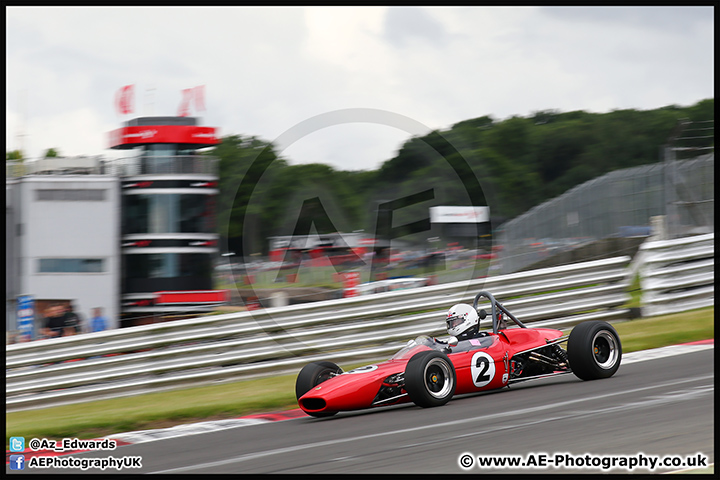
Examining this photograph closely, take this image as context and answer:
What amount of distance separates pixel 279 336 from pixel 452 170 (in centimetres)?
2748

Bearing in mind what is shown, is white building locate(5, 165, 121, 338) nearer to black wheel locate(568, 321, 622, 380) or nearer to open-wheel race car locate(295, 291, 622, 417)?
open-wheel race car locate(295, 291, 622, 417)

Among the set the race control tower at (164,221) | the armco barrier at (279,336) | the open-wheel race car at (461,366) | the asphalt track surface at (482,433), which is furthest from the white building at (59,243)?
the asphalt track surface at (482,433)

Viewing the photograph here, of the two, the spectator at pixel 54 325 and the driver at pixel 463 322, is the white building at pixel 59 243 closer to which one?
the spectator at pixel 54 325

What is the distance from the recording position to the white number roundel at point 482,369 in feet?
22.9

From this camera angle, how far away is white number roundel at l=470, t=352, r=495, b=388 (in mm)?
6992

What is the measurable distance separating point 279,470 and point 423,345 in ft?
8.42

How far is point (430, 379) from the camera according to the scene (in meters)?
6.71

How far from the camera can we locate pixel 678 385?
20.9 ft

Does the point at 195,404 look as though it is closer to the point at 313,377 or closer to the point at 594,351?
the point at 313,377

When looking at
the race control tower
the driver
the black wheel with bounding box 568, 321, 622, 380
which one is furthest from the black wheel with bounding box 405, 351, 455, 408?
the race control tower

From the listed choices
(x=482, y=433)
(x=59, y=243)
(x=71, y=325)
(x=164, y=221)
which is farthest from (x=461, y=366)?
(x=59, y=243)

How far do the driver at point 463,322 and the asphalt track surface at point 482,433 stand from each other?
0.61 metres

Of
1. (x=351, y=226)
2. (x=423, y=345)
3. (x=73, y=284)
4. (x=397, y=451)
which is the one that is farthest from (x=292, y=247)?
(x=397, y=451)

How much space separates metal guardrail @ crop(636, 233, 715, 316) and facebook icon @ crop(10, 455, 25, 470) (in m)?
8.37
